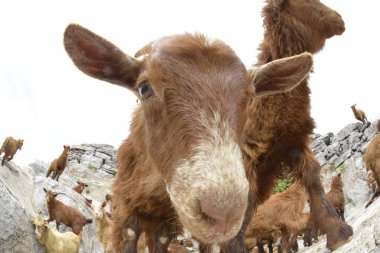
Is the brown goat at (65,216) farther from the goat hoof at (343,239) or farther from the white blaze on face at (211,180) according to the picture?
the white blaze on face at (211,180)

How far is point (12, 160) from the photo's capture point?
18078 millimetres

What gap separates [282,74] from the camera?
4.20 m

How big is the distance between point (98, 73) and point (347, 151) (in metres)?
28.2

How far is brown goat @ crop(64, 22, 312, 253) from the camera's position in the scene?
2752 millimetres

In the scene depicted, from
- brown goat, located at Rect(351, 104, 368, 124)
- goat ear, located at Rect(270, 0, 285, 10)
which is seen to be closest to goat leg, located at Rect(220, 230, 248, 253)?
goat ear, located at Rect(270, 0, 285, 10)

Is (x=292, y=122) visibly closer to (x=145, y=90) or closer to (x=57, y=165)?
(x=145, y=90)

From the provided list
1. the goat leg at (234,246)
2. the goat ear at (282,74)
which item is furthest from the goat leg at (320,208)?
the goat ear at (282,74)

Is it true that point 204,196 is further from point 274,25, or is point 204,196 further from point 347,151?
point 347,151

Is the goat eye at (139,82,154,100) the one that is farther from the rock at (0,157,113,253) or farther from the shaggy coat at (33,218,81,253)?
the shaggy coat at (33,218,81,253)

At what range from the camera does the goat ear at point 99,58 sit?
3.70 meters

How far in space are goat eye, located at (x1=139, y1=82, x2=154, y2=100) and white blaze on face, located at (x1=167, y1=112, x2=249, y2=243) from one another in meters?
0.63

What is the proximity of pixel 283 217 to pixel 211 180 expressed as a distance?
1155 centimetres

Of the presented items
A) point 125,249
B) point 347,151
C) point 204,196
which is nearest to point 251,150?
point 125,249

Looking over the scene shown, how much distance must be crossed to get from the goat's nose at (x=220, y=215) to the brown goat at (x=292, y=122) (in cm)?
272
